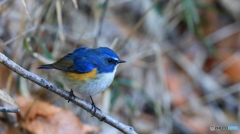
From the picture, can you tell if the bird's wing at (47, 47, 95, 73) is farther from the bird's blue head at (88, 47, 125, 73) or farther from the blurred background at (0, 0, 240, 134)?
the blurred background at (0, 0, 240, 134)

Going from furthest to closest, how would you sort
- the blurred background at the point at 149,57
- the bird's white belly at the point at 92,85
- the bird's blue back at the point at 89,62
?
the blurred background at the point at 149,57, the bird's blue back at the point at 89,62, the bird's white belly at the point at 92,85

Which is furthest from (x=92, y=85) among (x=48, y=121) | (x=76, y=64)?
(x=48, y=121)

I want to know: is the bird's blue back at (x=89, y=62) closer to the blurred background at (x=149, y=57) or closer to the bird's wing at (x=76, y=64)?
the bird's wing at (x=76, y=64)

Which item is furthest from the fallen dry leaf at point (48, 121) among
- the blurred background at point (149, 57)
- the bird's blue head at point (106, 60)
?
the bird's blue head at point (106, 60)

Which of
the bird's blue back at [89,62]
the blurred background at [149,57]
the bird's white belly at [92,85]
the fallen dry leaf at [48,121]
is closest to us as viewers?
the bird's white belly at [92,85]

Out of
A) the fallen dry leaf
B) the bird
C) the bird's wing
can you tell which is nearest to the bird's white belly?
the bird

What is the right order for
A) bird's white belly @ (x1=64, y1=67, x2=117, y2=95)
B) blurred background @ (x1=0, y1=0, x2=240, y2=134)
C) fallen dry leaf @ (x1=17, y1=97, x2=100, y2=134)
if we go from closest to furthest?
bird's white belly @ (x1=64, y1=67, x2=117, y2=95) → fallen dry leaf @ (x1=17, y1=97, x2=100, y2=134) → blurred background @ (x1=0, y1=0, x2=240, y2=134)

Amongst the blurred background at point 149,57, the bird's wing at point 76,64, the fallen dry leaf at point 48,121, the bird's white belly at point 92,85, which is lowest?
the fallen dry leaf at point 48,121
